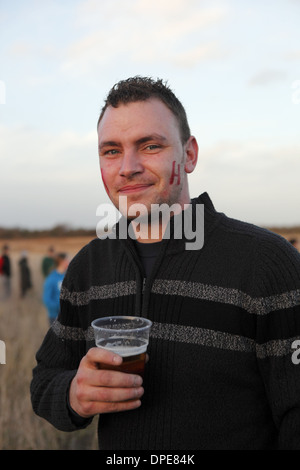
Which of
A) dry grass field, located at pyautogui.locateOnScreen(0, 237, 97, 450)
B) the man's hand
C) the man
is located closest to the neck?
the man

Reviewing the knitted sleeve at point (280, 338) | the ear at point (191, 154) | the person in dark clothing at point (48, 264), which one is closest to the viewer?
the knitted sleeve at point (280, 338)

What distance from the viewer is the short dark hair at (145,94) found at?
1.90 m

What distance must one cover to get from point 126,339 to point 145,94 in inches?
37.5

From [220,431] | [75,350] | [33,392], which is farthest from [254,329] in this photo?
[33,392]

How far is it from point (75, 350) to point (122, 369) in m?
0.59

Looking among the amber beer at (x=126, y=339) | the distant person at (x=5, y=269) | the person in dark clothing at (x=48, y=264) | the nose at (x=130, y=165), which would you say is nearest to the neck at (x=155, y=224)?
the nose at (x=130, y=165)

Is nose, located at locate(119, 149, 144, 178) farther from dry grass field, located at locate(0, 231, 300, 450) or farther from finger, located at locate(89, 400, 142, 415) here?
dry grass field, located at locate(0, 231, 300, 450)

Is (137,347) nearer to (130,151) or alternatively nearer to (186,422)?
(186,422)

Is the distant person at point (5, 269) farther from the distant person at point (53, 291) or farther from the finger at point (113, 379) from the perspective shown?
the finger at point (113, 379)

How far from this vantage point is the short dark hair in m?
1.90

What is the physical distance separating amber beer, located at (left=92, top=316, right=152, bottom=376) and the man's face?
46 cm

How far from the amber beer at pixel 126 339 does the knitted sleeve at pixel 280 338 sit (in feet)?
1.37

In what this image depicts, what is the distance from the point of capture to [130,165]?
1.82 m

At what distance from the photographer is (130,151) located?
184 cm
